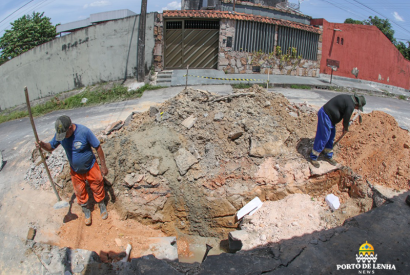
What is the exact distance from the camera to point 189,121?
5.45 m

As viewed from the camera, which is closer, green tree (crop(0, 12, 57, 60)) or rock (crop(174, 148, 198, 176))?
rock (crop(174, 148, 198, 176))

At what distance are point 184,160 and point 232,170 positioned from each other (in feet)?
2.96

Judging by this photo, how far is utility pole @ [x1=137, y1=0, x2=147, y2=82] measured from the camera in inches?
425

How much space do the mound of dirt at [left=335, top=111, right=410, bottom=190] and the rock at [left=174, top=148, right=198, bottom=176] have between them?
109 inches

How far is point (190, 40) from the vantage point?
12328 mm

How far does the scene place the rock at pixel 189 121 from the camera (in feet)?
17.6

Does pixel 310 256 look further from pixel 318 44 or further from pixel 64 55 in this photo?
pixel 318 44

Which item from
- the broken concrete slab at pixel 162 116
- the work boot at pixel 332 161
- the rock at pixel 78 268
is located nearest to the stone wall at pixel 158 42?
the broken concrete slab at pixel 162 116

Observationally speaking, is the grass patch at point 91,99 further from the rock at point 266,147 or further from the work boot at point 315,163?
the work boot at point 315,163

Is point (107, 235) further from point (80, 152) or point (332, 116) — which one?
point (332, 116)

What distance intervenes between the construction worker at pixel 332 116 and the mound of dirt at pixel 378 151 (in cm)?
46

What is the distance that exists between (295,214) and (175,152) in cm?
238

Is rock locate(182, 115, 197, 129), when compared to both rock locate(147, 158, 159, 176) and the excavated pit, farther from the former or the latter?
rock locate(147, 158, 159, 176)

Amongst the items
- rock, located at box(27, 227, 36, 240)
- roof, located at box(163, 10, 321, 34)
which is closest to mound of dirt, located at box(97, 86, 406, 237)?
rock, located at box(27, 227, 36, 240)
